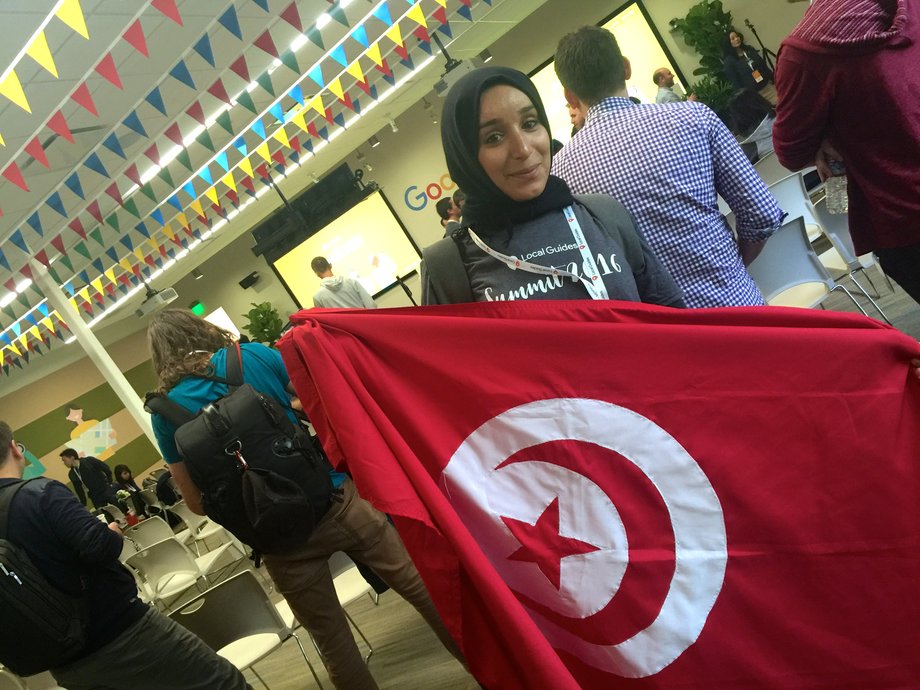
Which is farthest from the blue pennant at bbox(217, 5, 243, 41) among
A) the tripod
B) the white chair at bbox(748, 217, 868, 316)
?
the tripod

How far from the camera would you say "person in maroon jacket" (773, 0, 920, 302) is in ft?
5.30

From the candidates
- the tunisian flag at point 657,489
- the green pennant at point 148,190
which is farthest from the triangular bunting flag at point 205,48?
the tunisian flag at point 657,489

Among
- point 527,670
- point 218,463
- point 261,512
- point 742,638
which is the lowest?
point 742,638

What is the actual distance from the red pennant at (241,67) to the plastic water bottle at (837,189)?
660 cm

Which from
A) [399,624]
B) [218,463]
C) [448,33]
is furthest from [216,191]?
[218,463]

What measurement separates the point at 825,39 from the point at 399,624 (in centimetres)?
304

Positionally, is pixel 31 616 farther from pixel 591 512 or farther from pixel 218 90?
pixel 218 90

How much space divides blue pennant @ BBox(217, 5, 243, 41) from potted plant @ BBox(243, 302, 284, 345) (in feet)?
28.1

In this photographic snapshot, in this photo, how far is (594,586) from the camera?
117cm

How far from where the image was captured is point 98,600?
94.7 inches

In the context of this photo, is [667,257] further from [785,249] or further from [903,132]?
[785,249]

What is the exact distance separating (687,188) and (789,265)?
4.09ft

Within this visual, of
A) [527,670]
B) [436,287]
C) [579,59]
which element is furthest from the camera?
[579,59]

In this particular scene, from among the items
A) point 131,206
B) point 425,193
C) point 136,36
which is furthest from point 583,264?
point 425,193
